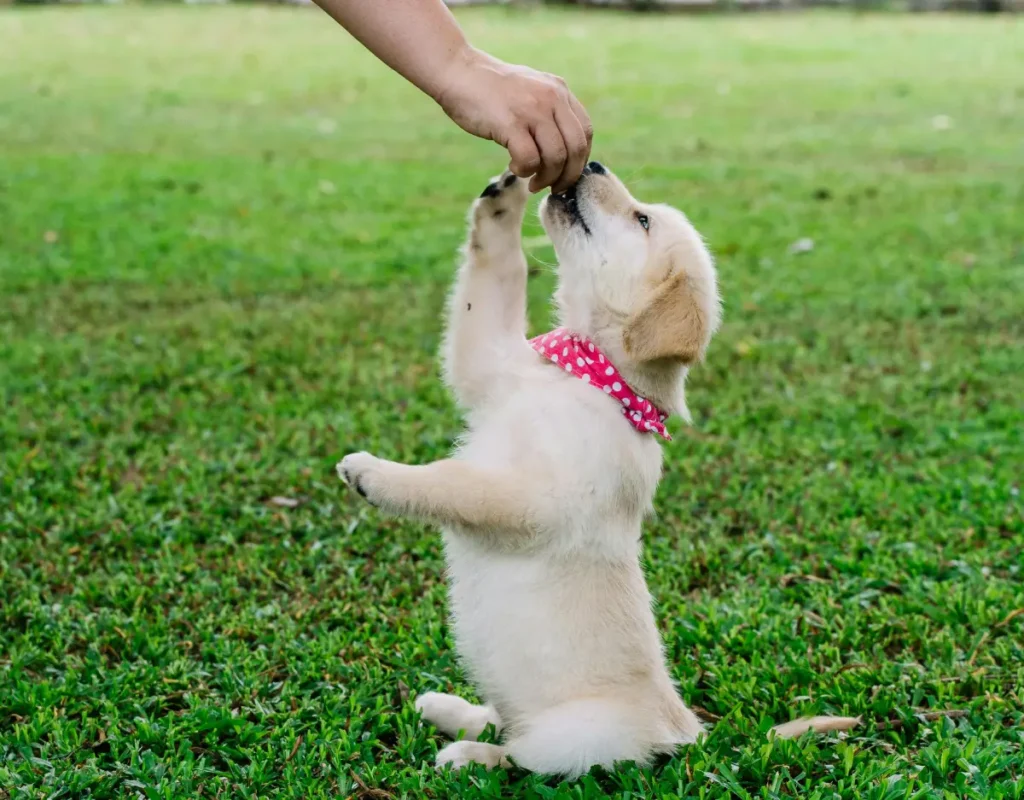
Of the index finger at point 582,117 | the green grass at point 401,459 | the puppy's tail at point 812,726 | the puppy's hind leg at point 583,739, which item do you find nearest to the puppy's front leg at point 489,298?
the index finger at point 582,117

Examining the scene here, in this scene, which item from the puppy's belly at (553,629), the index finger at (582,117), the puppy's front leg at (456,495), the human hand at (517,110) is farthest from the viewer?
the puppy's belly at (553,629)

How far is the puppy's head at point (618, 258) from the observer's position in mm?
3141

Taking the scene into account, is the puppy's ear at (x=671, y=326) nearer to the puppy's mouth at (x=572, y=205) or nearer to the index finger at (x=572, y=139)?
the puppy's mouth at (x=572, y=205)

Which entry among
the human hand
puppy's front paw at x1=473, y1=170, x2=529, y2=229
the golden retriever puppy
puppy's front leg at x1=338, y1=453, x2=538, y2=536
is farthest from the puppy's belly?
the human hand

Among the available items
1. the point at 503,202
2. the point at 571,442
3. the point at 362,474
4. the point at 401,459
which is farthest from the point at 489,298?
the point at 401,459

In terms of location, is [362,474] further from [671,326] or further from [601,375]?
[671,326]

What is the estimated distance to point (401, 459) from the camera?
5.07 meters

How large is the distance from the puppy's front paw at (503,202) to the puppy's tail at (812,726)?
1.58 metres

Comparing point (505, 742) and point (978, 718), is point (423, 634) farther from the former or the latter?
point (978, 718)

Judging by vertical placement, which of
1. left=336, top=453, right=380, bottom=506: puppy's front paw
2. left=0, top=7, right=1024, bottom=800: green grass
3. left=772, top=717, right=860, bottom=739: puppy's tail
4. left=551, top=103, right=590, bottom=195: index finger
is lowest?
left=0, top=7, right=1024, bottom=800: green grass

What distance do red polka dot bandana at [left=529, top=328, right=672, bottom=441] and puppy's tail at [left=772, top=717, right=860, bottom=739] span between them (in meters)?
0.86

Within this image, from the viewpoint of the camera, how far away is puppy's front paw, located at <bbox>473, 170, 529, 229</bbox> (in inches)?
129

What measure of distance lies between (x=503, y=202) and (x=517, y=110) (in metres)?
0.63

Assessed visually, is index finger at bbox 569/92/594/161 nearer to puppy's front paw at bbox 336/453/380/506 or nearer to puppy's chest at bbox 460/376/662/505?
puppy's chest at bbox 460/376/662/505
